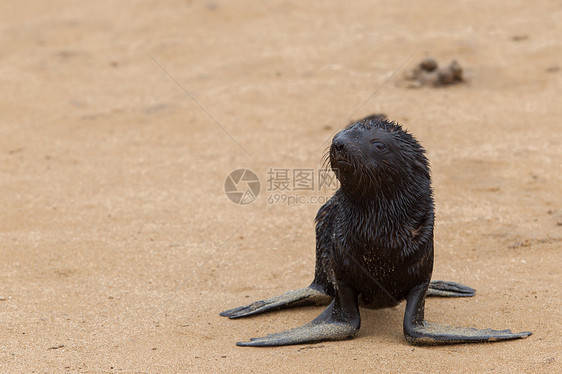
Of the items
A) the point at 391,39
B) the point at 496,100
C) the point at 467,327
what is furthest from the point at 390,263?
the point at 391,39

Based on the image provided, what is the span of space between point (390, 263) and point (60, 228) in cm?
313

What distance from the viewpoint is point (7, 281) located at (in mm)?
5031

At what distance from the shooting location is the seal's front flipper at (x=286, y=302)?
15.0ft

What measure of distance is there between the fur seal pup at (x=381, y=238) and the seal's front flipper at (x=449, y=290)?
571mm

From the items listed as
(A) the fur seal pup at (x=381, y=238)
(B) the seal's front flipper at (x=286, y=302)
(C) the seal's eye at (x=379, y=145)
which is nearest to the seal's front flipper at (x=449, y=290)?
(A) the fur seal pup at (x=381, y=238)

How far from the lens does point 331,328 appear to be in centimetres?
412

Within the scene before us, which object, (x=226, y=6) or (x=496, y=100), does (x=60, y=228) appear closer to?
(x=496, y=100)

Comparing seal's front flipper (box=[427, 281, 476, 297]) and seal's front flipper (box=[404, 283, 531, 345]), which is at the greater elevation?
seal's front flipper (box=[404, 283, 531, 345])

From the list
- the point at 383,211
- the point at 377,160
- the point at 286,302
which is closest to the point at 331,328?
the point at 286,302

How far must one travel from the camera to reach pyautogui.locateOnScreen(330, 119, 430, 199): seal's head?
154 inches

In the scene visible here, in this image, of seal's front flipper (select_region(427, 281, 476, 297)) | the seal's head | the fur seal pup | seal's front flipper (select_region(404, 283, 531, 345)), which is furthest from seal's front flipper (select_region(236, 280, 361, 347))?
seal's front flipper (select_region(427, 281, 476, 297))

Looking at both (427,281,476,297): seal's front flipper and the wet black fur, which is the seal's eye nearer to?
the wet black fur

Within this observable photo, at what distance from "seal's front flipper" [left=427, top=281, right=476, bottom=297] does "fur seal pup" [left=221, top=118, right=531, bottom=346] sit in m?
0.57

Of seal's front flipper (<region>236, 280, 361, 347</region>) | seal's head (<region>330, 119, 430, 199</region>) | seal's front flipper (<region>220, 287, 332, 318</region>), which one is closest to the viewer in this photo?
seal's head (<region>330, 119, 430, 199</region>)
